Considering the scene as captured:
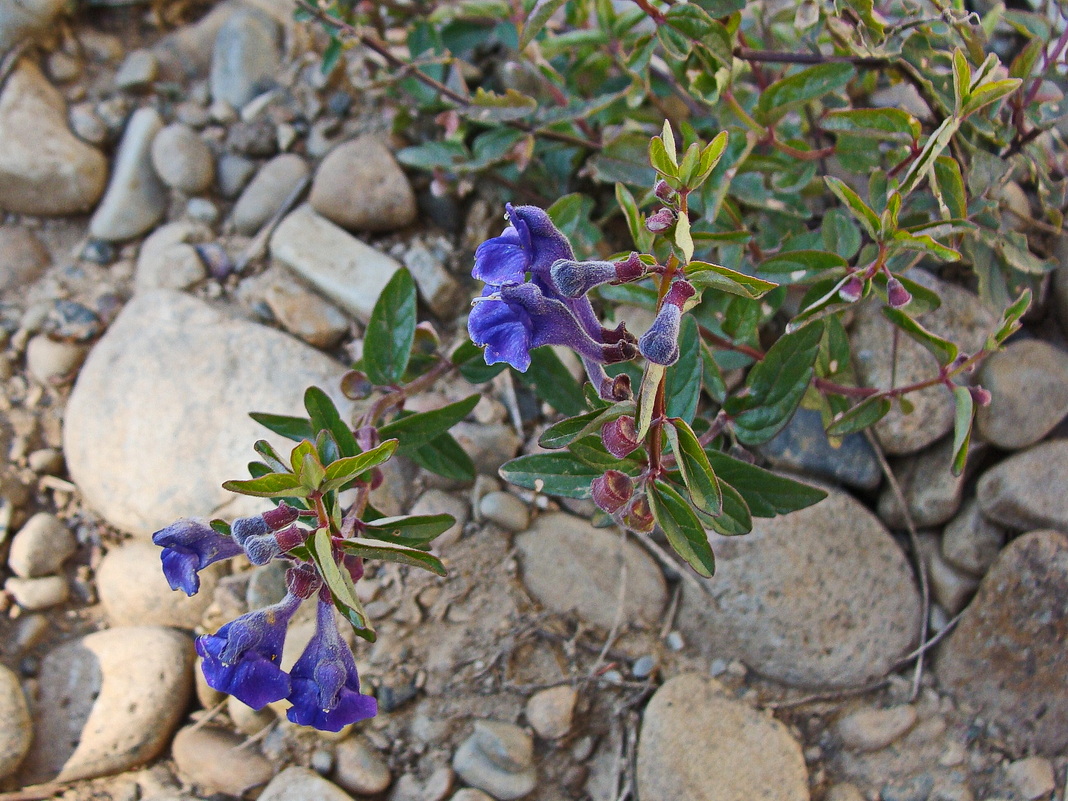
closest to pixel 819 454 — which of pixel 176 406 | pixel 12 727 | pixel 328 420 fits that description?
pixel 328 420

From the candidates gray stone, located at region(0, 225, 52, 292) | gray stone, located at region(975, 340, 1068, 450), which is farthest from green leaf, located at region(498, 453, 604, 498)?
gray stone, located at region(0, 225, 52, 292)

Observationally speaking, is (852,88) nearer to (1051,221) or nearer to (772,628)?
(1051,221)

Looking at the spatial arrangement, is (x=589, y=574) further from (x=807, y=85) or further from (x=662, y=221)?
(x=807, y=85)

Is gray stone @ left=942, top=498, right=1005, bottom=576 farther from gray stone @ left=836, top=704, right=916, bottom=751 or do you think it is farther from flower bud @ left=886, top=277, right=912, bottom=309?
flower bud @ left=886, top=277, right=912, bottom=309

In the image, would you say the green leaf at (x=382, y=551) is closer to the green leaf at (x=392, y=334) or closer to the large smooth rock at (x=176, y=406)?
the green leaf at (x=392, y=334)

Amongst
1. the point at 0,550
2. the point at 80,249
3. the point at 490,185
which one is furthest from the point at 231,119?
the point at 0,550

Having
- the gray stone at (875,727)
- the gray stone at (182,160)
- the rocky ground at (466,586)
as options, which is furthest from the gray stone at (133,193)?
the gray stone at (875,727)
